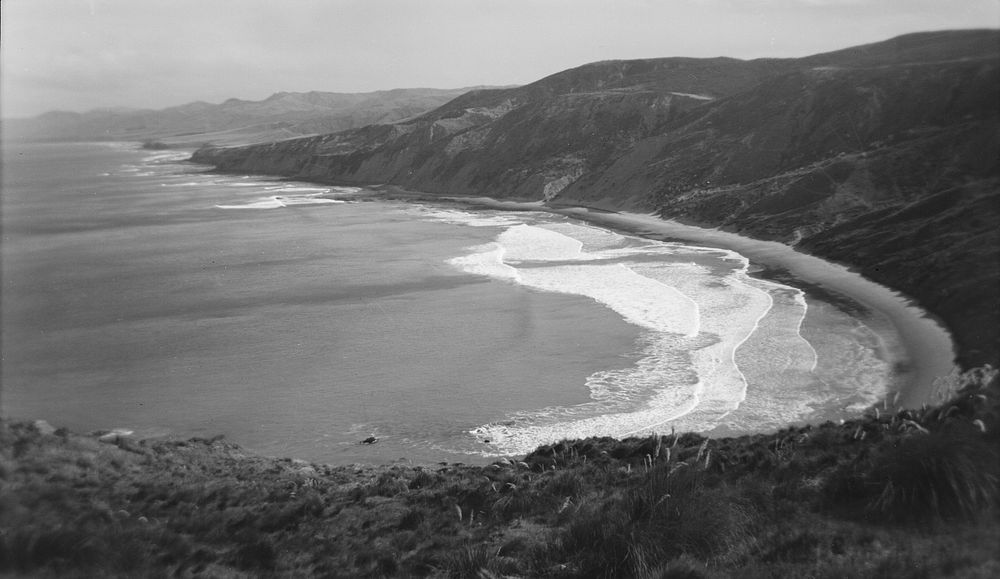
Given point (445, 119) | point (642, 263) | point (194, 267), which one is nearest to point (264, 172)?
point (445, 119)

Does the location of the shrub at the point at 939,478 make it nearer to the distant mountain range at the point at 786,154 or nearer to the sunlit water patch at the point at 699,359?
the sunlit water patch at the point at 699,359

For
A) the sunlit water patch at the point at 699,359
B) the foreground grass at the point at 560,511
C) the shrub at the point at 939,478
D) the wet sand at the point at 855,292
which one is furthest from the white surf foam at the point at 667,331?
the shrub at the point at 939,478

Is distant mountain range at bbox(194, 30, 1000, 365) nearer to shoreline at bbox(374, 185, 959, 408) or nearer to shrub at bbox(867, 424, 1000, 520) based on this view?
shoreline at bbox(374, 185, 959, 408)

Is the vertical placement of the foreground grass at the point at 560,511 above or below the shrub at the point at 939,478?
below

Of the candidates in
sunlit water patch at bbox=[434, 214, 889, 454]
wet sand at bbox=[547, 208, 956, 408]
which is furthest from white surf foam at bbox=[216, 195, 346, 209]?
sunlit water patch at bbox=[434, 214, 889, 454]

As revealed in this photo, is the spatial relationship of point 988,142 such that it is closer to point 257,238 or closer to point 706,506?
point 706,506

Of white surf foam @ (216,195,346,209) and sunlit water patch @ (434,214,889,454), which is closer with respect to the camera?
sunlit water patch @ (434,214,889,454)
